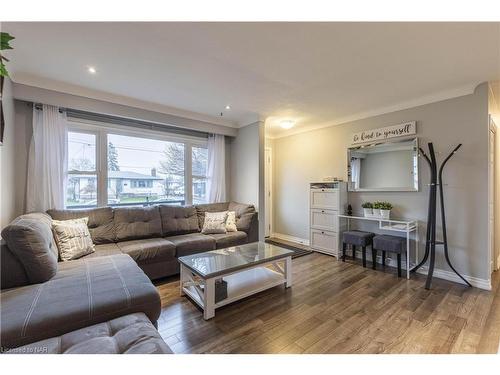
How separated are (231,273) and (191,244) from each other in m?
1.02

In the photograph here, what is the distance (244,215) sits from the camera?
3.73 metres

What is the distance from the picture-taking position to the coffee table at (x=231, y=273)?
2010 millimetres

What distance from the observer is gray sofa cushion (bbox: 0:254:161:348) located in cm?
115

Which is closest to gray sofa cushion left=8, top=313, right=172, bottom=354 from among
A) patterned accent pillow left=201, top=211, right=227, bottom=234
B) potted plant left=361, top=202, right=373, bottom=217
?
patterned accent pillow left=201, top=211, right=227, bottom=234

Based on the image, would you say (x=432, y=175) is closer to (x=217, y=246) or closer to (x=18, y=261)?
(x=217, y=246)

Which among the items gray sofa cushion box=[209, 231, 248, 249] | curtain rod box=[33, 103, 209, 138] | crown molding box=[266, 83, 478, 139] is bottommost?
gray sofa cushion box=[209, 231, 248, 249]

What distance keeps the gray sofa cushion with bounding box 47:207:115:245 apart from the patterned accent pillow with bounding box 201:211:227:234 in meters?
1.23

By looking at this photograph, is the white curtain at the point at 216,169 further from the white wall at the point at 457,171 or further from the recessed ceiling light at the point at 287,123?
the white wall at the point at 457,171

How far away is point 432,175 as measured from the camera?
2756 mm

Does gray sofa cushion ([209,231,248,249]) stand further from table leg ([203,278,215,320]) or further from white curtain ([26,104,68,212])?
white curtain ([26,104,68,212])

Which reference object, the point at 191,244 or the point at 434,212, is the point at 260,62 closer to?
the point at 191,244

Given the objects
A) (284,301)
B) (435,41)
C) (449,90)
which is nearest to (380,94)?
(449,90)

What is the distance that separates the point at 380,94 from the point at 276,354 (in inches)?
124

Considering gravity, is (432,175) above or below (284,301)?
above
